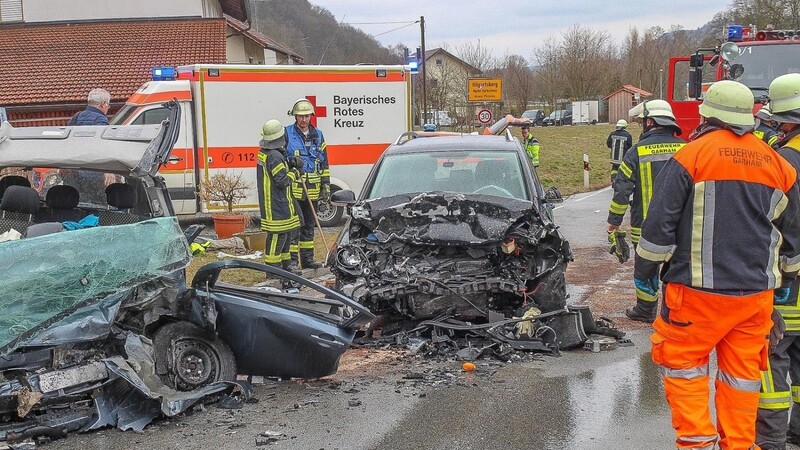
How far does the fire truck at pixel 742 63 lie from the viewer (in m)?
11.5

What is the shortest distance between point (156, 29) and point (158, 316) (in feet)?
78.6

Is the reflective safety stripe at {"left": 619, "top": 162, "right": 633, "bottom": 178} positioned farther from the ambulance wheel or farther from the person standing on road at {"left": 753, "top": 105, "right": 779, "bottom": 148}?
the ambulance wheel

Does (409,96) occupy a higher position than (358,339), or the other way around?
(409,96)

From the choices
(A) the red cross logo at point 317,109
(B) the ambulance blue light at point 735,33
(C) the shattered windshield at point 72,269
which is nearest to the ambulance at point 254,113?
(A) the red cross logo at point 317,109

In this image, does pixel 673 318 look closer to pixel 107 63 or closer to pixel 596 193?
pixel 596 193

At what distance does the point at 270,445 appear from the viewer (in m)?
4.39

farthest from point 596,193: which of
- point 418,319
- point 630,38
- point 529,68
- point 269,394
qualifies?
point 630,38

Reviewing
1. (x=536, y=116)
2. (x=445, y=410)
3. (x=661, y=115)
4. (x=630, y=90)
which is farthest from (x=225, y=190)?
(x=630, y=90)

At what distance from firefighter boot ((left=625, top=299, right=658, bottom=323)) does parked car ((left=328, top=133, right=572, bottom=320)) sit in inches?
45.9

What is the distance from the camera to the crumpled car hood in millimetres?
6359

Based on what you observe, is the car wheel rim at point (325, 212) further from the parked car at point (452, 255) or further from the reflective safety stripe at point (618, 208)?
the reflective safety stripe at point (618, 208)

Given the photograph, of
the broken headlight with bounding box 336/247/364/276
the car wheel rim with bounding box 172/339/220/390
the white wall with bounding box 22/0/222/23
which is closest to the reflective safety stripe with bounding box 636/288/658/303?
the broken headlight with bounding box 336/247/364/276

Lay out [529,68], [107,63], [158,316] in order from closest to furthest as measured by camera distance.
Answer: [158,316], [107,63], [529,68]

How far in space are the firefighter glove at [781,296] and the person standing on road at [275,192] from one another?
5.51m
